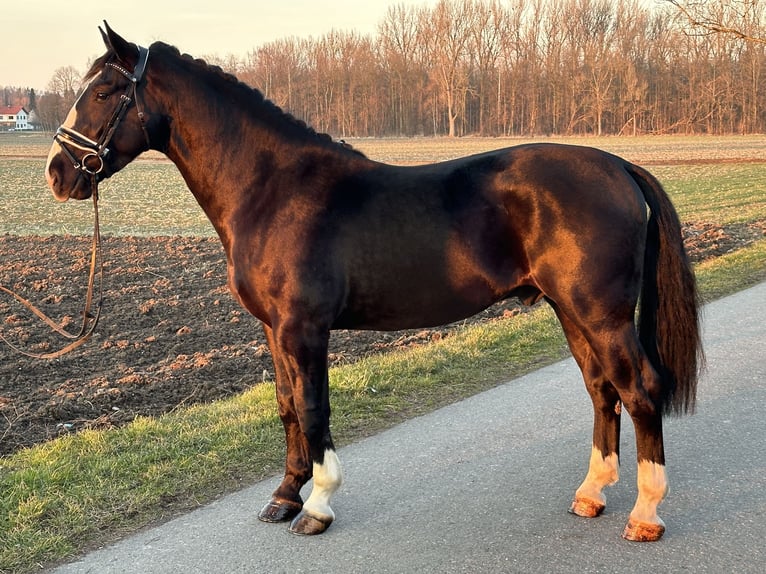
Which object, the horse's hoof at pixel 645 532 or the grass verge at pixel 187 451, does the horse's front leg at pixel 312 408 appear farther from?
the horse's hoof at pixel 645 532

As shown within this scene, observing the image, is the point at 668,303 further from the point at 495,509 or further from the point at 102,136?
the point at 102,136

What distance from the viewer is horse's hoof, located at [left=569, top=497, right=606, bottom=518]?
3.67 m

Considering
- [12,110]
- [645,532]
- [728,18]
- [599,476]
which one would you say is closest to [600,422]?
[599,476]

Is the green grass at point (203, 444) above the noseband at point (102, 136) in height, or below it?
below

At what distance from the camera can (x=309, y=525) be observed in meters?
3.52

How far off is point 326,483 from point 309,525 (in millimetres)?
211

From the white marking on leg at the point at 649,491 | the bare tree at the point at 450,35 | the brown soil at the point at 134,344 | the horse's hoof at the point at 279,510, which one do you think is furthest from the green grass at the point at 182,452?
the bare tree at the point at 450,35

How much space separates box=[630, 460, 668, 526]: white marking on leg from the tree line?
2329 inches

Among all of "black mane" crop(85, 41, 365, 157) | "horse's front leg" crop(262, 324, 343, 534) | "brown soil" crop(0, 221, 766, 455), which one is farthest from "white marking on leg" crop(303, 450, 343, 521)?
"brown soil" crop(0, 221, 766, 455)

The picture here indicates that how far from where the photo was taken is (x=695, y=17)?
44.1 feet

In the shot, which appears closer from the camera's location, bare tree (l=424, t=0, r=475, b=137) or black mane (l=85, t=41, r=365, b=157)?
black mane (l=85, t=41, r=365, b=157)

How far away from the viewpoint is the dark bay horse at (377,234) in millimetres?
3465

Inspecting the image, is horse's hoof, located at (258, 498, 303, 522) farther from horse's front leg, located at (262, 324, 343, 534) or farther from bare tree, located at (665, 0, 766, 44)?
bare tree, located at (665, 0, 766, 44)

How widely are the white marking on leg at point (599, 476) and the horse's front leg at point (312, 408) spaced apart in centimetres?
126
